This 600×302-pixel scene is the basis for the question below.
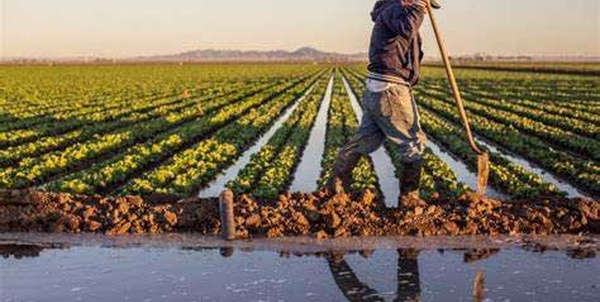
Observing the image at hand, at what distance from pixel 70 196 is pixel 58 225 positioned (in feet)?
2.55

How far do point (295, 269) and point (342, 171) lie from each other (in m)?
1.92

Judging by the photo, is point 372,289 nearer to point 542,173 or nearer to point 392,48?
point 392,48

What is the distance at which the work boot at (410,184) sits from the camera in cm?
678

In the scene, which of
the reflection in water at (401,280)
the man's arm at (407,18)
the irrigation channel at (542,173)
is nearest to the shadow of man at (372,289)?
the reflection in water at (401,280)

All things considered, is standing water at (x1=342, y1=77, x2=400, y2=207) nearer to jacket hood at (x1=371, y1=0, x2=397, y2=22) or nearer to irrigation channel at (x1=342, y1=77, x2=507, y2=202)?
irrigation channel at (x1=342, y1=77, x2=507, y2=202)

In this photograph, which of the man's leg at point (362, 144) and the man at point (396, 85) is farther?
the man's leg at point (362, 144)

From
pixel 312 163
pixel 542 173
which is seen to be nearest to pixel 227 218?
pixel 312 163

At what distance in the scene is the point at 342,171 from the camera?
23.4 feet

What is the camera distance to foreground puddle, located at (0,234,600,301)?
480 cm

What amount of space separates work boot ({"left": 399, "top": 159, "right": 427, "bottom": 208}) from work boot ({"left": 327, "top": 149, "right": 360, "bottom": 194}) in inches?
18.2

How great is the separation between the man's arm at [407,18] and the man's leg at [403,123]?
486 mm

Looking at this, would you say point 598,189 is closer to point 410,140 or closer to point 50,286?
point 410,140

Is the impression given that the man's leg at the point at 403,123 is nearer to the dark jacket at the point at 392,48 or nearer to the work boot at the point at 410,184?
the work boot at the point at 410,184

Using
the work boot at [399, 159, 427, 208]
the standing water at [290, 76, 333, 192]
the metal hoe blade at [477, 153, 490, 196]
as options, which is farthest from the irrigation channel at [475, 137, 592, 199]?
the work boot at [399, 159, 427, 208]
